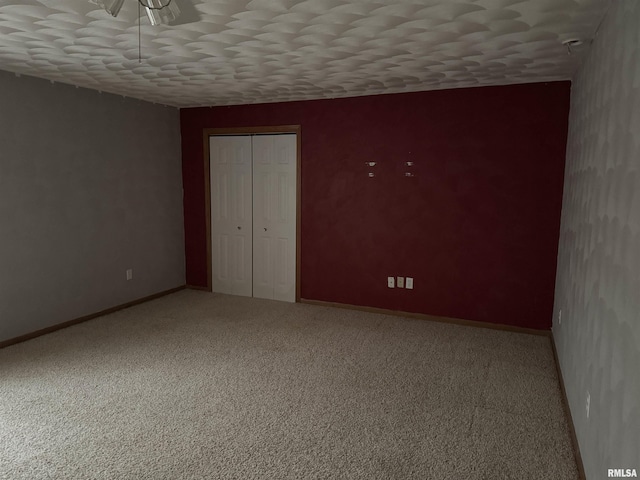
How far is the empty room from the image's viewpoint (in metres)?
2.41

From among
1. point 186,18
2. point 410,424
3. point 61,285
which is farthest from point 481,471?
point 61,285

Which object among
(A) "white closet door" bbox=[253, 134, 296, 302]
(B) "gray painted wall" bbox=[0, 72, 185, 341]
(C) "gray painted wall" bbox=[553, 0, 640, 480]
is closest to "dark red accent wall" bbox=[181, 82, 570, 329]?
(A) "white closet door" bbox=[253, 134, 296, 302]

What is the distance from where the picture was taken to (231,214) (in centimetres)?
585

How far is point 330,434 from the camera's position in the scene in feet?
8.91

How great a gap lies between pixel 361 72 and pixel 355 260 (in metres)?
2.10

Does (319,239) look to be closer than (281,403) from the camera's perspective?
No

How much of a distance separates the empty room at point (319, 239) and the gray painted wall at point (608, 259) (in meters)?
0.02

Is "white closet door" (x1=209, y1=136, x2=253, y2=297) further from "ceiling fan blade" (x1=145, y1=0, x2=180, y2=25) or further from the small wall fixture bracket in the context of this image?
the small wall fixture bracket

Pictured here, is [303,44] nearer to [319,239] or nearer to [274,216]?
[319,239]

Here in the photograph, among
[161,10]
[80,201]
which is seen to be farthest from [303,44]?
[80,201]

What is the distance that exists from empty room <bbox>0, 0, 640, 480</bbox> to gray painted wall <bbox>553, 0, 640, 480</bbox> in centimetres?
2

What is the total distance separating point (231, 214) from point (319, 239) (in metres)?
1.25

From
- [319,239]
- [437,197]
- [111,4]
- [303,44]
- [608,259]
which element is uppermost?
[303,44]

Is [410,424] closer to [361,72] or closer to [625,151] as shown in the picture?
[625,151]
